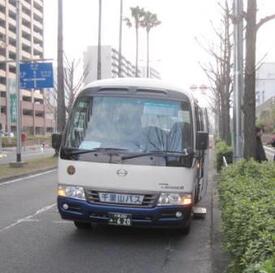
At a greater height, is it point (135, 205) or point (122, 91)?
point (122, 91)

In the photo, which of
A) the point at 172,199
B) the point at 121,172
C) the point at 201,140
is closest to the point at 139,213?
the point at 172,199

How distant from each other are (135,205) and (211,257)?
140 centimetres

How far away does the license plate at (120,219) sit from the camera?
8.48 metres

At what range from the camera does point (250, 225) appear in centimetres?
511

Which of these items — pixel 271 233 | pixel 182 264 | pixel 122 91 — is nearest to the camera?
pixel 271 233

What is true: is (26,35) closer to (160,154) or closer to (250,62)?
(250,62)

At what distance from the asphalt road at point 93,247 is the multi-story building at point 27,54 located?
77.9m

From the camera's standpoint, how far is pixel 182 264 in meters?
7.62

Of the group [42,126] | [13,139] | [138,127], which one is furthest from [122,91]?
[42,126]

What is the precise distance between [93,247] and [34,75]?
71.4ft

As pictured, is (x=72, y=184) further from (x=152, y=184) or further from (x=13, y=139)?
(x=13, y=139)

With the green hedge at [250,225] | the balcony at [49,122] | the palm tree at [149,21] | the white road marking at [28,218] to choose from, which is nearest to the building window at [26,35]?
the balcony at [49,122]

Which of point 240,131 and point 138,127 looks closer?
point 138,127

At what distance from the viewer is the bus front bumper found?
8.48 m
